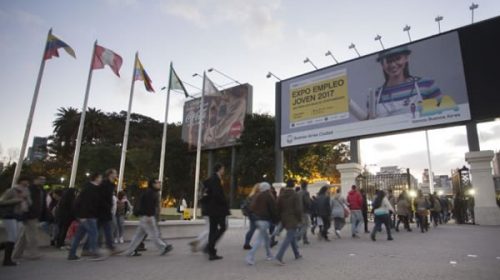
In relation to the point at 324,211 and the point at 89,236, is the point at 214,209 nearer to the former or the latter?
the point at 89,236

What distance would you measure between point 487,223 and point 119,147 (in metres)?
42.6

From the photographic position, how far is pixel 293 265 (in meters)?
6.18

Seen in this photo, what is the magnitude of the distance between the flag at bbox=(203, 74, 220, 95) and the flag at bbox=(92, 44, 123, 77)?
5.03 metres

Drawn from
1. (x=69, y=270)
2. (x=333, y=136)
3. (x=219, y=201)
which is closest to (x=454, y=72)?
(x=333, y=136)

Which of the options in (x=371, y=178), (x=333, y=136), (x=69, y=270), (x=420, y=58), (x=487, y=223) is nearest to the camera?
(x=69, y=270)

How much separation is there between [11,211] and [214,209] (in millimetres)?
3748

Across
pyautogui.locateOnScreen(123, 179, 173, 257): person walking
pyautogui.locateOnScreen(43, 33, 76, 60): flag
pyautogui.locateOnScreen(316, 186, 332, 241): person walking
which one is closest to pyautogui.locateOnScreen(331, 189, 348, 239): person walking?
pyautogui.locateOnScreen(316, 186, 332, 241): person walking

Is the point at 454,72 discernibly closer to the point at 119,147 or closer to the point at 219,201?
the point at 219,201

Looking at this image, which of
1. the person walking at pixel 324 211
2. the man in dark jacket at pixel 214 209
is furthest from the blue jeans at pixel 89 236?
the person walking at pixel 324 211

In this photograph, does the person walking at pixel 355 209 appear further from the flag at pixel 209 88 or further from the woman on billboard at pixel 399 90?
the flag at pixel 209 88

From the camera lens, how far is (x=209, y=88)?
736 inches

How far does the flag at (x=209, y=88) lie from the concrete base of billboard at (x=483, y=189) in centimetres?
1320

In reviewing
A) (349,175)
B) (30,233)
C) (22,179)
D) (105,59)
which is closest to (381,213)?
(30,233)

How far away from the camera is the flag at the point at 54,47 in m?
13.1
